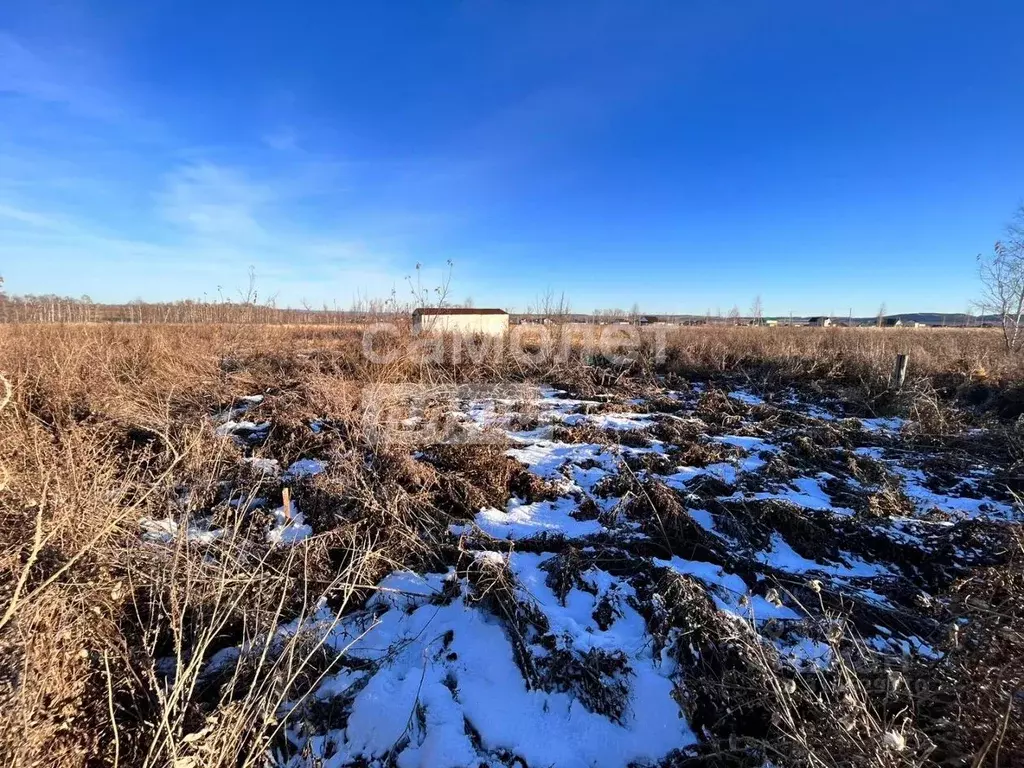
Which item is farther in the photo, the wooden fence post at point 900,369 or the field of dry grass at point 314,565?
the wooden fence post at point 900,369

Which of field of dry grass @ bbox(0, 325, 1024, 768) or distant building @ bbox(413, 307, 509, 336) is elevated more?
distant building @ bbox(413, 307, 509, 336)

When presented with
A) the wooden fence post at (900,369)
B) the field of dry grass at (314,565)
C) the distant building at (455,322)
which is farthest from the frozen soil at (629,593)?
the distant building at (455,322)

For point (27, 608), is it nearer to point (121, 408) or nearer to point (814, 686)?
point (814, 686)

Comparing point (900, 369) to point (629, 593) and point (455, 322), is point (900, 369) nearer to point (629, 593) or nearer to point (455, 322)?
point (629, 593)

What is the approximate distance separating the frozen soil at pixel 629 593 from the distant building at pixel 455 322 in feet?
13.8

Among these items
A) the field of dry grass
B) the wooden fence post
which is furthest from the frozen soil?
the wooden fence post

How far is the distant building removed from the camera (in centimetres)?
Result: 920

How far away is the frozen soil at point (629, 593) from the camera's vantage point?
2055mm

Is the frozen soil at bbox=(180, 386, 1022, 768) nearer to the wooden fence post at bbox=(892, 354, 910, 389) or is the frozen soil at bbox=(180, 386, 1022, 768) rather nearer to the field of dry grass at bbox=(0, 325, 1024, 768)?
the field of dry grass at bbox=(0, 325, 1024, 768)

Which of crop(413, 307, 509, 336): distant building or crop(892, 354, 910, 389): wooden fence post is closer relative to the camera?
crop(892, 354, 910, 389): wooden fence post

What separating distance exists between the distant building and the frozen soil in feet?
13.8

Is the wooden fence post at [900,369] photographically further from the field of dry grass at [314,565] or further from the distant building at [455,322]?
the distant building at [455,322]

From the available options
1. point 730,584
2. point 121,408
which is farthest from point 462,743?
point 121,408

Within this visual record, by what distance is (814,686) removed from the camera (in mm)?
2080
